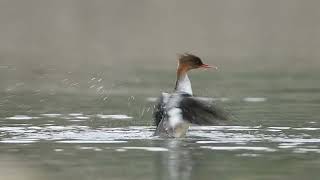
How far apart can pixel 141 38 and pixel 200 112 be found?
3786 centimetres

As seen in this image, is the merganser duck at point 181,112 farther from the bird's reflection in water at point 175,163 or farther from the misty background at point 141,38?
the misty background at point 141,38

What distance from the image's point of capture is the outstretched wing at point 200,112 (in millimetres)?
17797

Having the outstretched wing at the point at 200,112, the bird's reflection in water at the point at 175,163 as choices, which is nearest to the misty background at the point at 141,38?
the outstretched wing at the point at 200,112

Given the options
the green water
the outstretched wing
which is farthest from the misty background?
the outstretched wing

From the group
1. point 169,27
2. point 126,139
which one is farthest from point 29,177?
point 169,27

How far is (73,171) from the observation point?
15109 mm

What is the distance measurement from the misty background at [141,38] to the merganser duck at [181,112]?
35.4 feet

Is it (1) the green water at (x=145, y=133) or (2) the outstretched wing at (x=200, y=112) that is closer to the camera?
(1) the green water at (x=145, y=133)

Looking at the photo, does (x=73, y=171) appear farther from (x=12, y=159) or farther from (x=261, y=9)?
(x=261, y=9)

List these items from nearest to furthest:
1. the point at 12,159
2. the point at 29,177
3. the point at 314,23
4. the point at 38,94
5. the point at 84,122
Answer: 1. the point at 29,177
2. the point at 12,159
3. the point at 84,122
4. the point at 38,94
5. the point at 314,23

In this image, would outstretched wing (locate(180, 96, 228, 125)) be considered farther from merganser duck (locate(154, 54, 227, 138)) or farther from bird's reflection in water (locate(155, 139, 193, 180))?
bird's reflection in water (locate(155, 139, 193, 180))

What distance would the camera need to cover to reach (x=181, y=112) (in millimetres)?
18234

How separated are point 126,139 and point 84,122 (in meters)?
2.74

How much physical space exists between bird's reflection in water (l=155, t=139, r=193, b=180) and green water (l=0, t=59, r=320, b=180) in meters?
0.01
